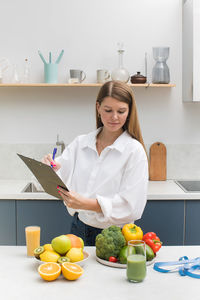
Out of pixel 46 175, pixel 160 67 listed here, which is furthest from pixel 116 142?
pixel 160 67

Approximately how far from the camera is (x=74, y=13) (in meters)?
3.61

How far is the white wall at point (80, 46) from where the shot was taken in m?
3.62

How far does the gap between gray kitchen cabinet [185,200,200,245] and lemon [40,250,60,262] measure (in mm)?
1616

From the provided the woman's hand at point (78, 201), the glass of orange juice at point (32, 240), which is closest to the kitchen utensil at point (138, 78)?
the woman's hand at point (78, 201)

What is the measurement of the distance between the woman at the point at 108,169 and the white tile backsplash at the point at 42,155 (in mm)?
1355

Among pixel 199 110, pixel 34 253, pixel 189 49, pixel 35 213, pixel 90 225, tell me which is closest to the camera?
pixel 34 253

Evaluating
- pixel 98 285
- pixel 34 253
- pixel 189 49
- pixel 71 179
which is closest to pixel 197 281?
pixel 98 285

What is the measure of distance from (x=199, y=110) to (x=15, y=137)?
1520mm

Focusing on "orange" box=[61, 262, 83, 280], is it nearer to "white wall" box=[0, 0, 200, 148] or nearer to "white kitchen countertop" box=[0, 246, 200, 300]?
"white kitchen countertop" box=[0, 246, 200, 300]

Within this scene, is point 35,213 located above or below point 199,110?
below

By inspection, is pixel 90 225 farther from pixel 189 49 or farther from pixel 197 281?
pixel 189 49

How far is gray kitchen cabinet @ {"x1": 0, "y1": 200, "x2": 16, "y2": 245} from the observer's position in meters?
3.16

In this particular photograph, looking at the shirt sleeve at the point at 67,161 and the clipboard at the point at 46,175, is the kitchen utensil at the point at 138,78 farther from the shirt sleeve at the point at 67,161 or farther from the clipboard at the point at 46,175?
the clipboard at the point at 46,175

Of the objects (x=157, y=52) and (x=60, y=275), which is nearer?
(x=60, y=275)
